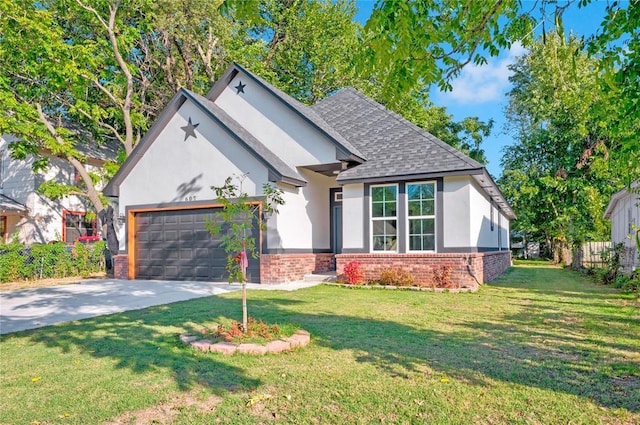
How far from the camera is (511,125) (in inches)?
1423

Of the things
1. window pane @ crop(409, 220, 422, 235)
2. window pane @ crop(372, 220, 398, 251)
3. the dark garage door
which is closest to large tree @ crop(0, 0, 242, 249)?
the dark garage door

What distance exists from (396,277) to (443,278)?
1.28m

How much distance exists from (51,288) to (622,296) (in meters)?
15.1

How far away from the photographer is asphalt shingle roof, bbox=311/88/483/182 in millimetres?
11984

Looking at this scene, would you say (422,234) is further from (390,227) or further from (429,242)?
(390,227)

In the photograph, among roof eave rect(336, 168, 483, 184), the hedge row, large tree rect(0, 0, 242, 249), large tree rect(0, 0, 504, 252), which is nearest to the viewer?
roof eave rect(336, 168, 483, 184)

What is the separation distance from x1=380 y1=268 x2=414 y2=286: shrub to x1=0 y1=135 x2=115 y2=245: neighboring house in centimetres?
1836

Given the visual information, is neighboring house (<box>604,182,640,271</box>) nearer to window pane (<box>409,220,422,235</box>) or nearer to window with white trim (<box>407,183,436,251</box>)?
window with white trim (<box>407,183,436,251</box>)

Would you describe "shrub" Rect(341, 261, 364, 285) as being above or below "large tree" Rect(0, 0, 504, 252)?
below

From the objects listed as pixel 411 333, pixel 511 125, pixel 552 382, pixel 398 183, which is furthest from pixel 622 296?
pixel 511 125

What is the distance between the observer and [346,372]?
14.2ft

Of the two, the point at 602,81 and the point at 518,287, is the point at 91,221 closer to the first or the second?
the point at 518,287

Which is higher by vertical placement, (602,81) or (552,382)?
(602,81)

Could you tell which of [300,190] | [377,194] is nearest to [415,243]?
[377,194]
